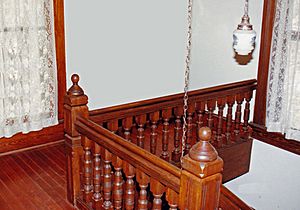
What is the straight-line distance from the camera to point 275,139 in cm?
466

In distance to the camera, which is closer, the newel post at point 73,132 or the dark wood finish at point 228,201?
the dark wood finish at point 228,201

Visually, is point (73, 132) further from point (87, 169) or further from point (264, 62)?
point (264, 62)

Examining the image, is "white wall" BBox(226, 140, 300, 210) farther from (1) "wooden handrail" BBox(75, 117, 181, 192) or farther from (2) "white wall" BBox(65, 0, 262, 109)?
(1) "wooden handrail" BBox(75, 117, 181, 192)

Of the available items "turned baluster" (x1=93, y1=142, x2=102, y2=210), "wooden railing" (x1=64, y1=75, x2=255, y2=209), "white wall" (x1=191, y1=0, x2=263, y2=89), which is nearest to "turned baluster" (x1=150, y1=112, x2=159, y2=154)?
"wooden railing" (x1=64, y1=75, x2=255, y2=209)

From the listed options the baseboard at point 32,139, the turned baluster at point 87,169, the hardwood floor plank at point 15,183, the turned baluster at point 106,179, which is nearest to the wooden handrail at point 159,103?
the turned baluster at point 87,169

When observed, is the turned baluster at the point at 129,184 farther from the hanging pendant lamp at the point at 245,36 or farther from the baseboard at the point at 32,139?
the baseboard at the point at 32,139

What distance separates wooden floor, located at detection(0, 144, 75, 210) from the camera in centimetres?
326

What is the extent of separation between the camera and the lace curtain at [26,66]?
3850 millimetres

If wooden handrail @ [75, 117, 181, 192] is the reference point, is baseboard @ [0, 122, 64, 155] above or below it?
below

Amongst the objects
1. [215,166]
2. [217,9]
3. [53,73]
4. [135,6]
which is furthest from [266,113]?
[215,166]

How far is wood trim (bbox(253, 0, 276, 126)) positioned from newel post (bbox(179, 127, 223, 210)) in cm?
282

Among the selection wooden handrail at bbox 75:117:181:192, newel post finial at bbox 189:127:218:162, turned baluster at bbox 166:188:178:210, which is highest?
newel post finial at bbox 189:127:218:162

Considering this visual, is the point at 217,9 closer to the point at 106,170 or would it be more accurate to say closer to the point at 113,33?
the point at 113,33

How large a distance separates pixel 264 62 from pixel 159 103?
1675 millimetres
